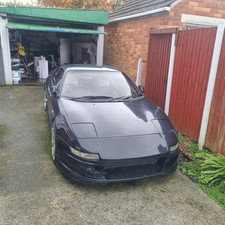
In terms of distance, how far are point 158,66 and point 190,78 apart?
1178 millimetres

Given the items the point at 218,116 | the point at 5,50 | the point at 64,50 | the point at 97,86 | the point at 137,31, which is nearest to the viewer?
the point at 218,116

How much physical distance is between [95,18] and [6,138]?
23.0ft

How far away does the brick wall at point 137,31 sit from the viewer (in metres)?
6.29

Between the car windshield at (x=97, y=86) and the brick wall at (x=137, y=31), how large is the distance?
302cm

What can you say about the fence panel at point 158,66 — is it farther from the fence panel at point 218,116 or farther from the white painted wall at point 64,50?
the white painted wall at point 64,50

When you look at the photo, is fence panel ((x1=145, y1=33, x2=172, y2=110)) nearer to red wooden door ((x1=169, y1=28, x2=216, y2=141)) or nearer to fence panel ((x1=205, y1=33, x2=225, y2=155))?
red wooden door ((x1=169, y1=28, x2=216, y2=141))

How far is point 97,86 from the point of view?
4.09m

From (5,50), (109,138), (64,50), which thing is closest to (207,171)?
(109,138)

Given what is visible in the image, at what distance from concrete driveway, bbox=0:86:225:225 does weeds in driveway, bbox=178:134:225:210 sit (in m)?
0.14

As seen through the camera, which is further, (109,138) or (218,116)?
(218,116)

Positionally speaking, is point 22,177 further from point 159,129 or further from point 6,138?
point 159,129

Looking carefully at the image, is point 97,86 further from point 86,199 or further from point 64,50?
point 64,50

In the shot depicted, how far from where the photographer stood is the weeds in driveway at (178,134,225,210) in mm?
3016

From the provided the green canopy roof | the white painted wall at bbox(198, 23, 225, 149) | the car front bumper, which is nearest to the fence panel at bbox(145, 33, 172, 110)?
the white painted wall at bbox(198, 23, 225, 149)
